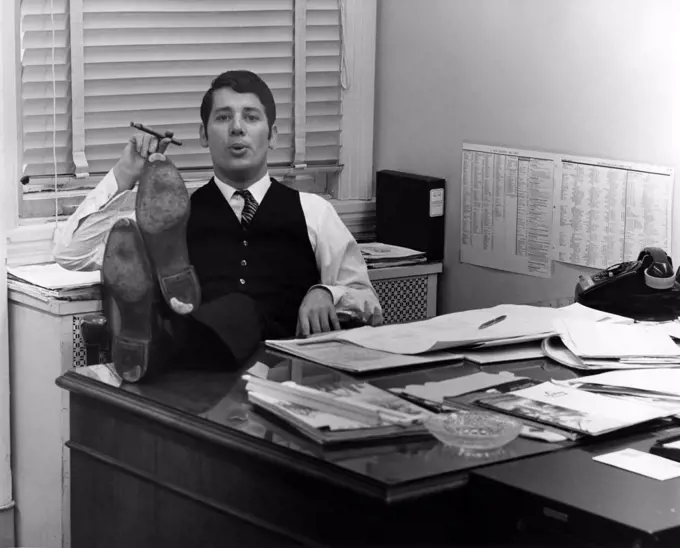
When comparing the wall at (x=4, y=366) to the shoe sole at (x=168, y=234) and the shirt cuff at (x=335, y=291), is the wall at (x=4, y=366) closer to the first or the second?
the shirt cuff at (x=335, y=291)

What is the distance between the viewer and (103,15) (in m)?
3.64

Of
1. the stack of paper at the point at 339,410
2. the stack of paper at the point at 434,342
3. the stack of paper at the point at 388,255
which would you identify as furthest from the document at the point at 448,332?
the stack of paper at the point at 388,255

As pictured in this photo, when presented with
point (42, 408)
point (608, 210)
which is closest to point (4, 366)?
point (42, 408)

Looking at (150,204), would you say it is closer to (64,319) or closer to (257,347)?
(257,347)

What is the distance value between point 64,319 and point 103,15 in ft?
3.29

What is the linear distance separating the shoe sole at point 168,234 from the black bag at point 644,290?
29.7 inches

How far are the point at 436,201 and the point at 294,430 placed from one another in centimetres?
202

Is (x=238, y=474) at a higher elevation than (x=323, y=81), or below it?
below

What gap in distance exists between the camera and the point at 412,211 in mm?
3998

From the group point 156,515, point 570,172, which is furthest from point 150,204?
point 570,172

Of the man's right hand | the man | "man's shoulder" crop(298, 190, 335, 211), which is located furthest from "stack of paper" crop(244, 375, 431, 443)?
"man's shoulder" crop(298, 190, 335, 211)

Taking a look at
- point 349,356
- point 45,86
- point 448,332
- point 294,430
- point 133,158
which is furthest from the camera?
point 45,86

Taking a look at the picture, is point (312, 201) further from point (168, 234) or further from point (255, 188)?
point (168, 234)

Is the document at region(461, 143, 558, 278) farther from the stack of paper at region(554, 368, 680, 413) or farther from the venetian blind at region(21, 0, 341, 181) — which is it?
the stack of paper at region(554, 368, 680, 413)
